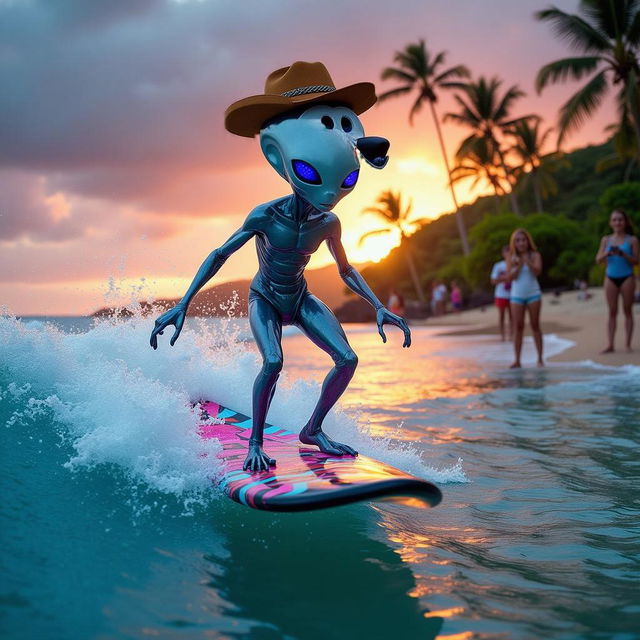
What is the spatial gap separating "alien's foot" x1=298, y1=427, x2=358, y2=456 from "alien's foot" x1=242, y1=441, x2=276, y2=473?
1.22 ft

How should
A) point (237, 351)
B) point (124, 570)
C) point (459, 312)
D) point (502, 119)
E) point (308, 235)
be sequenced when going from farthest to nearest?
point (502, 119)
point (459, 312)
point (237, 351)
point (308, 235)
point (124, 570)

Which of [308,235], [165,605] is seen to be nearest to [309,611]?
[165,605]

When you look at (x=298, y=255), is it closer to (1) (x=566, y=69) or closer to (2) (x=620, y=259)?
(2) (x=620, y=259)

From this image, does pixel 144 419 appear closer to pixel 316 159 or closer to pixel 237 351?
pixel 316 159

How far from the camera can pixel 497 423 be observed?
667 centimetres

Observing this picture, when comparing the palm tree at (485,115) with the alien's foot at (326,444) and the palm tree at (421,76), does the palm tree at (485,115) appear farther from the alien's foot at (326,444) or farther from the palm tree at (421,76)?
the alien's foot at (326,444)

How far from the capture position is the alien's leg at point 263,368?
11.3 ft

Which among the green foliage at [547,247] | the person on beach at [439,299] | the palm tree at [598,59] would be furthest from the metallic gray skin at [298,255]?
the green foliage at [547,247]

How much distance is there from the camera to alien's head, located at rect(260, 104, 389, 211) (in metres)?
3.31

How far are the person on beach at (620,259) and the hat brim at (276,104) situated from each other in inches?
306

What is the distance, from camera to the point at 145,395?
3896 mm

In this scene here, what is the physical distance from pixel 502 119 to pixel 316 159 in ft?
130

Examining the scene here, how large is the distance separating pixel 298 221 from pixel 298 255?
20 centimetres

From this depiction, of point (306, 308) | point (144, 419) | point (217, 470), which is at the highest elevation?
point (306, 308)
